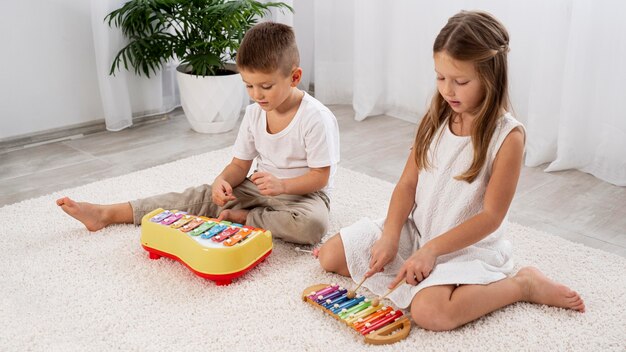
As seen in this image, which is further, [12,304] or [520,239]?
[520,239]

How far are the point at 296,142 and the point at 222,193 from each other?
0.21 metres

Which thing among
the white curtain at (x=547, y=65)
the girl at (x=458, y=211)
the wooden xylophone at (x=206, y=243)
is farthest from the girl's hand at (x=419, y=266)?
the white curtain at (x=547, y=65)

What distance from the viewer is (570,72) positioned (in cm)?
195

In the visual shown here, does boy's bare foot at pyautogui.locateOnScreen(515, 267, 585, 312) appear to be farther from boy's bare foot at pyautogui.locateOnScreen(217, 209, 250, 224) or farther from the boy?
boy's bare foot at pyautogui.locateOnScreen(217, 209, 250, 224)

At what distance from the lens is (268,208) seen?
161 centimetres

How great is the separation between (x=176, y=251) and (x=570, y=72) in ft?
4.06

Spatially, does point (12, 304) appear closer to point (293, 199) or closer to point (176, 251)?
point (176, 251)

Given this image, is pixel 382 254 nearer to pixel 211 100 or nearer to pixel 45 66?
pixel 211 100

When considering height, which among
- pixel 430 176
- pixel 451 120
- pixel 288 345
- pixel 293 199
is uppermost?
pixel 451 120

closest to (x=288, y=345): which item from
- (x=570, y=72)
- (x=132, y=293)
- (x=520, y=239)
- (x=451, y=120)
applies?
(x=132, y=293)

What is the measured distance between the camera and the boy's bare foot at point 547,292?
4.23 ft

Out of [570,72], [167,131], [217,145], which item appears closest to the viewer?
[570,72]

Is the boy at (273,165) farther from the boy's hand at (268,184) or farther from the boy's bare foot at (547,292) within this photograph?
the boy's bare foot at (547,292)

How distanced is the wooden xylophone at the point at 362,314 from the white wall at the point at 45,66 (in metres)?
1.49
